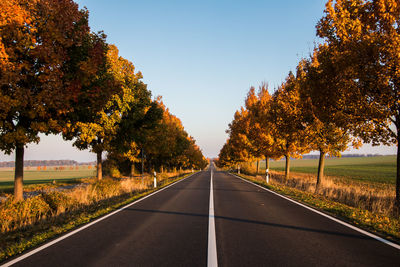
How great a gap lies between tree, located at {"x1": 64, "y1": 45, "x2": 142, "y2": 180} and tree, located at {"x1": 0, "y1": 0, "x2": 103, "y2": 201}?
5.14ft

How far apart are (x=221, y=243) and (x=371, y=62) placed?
26.1ft

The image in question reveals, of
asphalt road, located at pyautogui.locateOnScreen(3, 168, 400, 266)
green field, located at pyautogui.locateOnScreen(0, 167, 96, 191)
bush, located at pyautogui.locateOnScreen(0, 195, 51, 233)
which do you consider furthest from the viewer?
green field, located at pyautogui.locateOnScreen(0, 167, 96, 191)

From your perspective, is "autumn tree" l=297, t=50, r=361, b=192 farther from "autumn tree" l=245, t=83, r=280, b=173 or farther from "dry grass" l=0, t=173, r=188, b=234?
"dry grass" l=0, t=173, r=188, b=234

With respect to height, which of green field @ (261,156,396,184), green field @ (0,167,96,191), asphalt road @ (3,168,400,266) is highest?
asphalt road @ (3,168,400,266)

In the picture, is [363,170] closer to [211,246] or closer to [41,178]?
[211,246]

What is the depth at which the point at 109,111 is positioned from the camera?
14.9 m

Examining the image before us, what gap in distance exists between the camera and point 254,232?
221 inches

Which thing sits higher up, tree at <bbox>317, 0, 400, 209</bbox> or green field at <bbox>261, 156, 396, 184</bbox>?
tree at <bbox>317, 0, 400, 209</bbox>

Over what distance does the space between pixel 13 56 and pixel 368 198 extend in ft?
46.9

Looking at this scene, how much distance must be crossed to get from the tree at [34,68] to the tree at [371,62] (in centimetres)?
899

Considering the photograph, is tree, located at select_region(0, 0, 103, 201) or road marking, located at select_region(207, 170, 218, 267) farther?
tree, located at select_region(0, 0, 103, 201)

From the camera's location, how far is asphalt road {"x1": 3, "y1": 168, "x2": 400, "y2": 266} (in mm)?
3928

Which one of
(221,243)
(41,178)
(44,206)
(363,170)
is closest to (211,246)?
(221,243)

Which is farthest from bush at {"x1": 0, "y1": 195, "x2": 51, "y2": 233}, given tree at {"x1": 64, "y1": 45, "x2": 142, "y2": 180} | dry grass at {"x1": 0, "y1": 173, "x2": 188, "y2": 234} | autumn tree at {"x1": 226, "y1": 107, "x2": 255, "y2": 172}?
autumn tree at {"x1": 226, "y1": 107, "x2": 255, "y2": 172}
